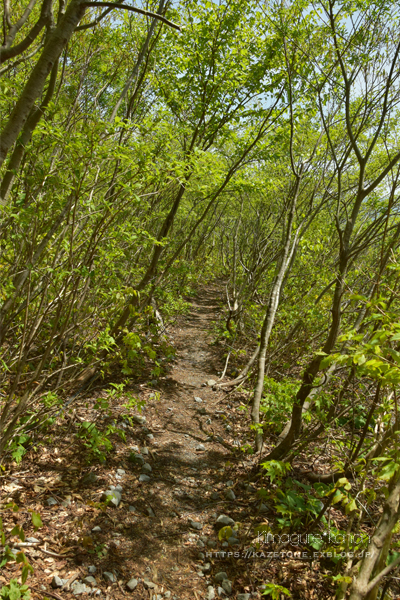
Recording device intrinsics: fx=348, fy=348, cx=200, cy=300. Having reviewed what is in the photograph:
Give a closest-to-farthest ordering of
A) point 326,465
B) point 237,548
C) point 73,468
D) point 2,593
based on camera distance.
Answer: point 2,593, point 237,548, point 73,468, point 326,465

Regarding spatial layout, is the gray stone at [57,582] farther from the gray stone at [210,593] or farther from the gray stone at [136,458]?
the gray stone at [136,458]

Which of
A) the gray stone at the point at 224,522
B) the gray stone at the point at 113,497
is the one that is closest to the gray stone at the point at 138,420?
the gray stone at the point at 113,497

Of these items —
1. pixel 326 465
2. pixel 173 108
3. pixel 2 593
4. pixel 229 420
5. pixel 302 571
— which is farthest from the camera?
pixel 173 108

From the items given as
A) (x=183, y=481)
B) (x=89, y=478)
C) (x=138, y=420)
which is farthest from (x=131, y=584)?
(x=138, y=420)

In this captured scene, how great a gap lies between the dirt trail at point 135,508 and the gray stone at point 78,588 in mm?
11

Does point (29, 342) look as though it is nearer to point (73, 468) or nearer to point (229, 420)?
point (73, 468)

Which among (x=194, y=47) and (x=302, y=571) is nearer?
(x=302, y=571)

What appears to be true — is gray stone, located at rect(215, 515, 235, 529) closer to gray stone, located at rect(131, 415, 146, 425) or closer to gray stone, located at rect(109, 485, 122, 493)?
gray stone, located at rect(109, 485, 122, 493)

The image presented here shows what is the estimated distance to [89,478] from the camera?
132 inches

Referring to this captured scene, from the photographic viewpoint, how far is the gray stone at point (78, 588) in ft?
7.56

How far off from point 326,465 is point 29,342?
385 cm

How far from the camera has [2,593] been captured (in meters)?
1.97

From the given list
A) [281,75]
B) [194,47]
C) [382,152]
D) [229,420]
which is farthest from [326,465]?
[382,152]

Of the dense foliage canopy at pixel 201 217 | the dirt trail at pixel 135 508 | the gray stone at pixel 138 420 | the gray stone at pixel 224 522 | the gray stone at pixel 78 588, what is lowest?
the gray stone at pixel 78 588
